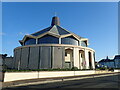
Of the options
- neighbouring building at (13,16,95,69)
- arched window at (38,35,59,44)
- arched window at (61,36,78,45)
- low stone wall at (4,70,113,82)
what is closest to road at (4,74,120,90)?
low stone wall at (4,70,113,82)

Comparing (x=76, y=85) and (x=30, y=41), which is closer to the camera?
(x=76, y=85)

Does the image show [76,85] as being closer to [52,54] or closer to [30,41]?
[52,54]

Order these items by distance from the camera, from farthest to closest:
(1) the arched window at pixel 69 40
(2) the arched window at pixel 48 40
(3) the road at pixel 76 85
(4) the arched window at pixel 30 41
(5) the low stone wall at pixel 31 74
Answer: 1. (4) the arched window at pixel 30 41
2. (1) the arched window at pixel 69 40
3. (2) the arched window at pixel 48 40
4. (5) the low stone wall at pixel 31 74
5. (3) the road at pixel 76 85

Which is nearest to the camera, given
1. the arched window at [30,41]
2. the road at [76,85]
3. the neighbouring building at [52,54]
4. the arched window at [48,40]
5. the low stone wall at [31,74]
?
the road at [76,85]

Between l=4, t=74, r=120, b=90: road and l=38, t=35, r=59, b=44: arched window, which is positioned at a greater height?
l=38, t=35, r=59, b=44: arched window

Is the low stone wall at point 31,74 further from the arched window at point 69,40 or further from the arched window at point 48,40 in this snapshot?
the arched window at point 48,40

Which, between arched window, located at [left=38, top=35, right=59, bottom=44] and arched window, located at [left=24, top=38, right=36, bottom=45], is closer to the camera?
arched window, located at [left=38, top=35, right=59, bottom=44]

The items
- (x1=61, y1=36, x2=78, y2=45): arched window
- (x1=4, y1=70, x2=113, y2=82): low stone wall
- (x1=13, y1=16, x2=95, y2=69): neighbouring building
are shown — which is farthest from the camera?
(x1=61, y1=36, x2=78, y2=45): arched window

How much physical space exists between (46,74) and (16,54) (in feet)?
75.4

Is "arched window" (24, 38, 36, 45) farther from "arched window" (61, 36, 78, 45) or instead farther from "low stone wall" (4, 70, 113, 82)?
"low stone wall" (4, 70, 113, 82)

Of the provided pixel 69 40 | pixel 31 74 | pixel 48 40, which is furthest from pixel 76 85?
pixel 69 40

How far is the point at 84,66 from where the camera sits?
42.5m

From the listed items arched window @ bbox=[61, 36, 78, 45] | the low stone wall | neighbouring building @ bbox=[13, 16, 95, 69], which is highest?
arched window @ bbox=[61, 36, 78, 45]

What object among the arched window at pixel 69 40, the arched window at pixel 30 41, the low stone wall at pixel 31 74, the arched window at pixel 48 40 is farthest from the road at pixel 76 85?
the arched window at pixel 30 41
